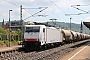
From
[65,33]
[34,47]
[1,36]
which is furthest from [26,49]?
[65,33]

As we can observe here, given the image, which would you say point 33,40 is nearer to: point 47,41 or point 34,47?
point 34,47

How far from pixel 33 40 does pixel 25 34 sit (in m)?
1.39

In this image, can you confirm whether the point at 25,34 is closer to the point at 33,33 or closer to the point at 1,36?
the point at 33,33

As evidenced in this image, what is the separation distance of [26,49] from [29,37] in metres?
2.49

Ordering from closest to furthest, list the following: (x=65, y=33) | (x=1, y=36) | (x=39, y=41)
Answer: (x=39, y=41), (x=1, y=36), (x=65, y=33)

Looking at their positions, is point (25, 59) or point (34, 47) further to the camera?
point (34, 47)

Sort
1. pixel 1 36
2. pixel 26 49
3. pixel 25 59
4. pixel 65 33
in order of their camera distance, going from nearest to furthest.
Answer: pixel 25 59, pixel 26 49, pixel 1 36, pixel 65 33

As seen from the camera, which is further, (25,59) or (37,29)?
(37,29)

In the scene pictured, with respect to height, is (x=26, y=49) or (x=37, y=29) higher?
(x=37, y=29)

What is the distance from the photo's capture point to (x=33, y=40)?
98.4 ft

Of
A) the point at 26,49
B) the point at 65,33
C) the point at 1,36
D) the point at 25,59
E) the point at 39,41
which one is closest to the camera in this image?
the point at 25,59

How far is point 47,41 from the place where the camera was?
3322cm

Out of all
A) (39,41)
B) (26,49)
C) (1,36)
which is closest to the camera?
(39,41)

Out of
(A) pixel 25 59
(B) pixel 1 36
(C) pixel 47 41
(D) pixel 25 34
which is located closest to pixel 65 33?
(B) pixel 1 36
